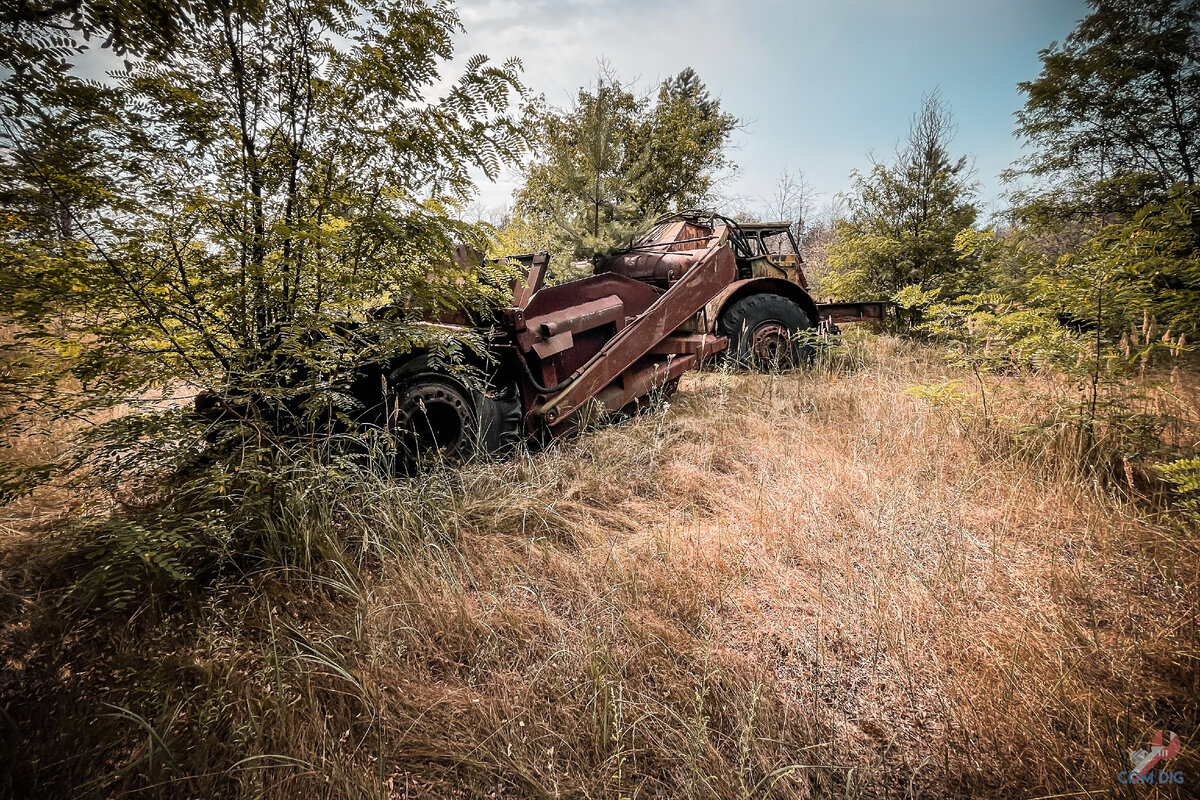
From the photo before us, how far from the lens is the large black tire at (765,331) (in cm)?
498

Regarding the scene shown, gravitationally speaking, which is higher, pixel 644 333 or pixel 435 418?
pixel 644 333

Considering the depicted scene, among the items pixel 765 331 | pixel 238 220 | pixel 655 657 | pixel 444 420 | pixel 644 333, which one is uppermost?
pixel 238 220

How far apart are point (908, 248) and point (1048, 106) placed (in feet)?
9.78

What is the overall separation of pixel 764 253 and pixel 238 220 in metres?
5.96

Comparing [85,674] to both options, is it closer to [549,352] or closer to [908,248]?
[549,352]

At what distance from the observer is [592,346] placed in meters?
3.73

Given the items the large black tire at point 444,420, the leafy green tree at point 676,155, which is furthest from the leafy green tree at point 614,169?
the large black tire at point 444,420

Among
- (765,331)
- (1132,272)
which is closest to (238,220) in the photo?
(1132,272)

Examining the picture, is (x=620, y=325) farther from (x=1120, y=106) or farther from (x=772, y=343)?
(x=1120, y=106)

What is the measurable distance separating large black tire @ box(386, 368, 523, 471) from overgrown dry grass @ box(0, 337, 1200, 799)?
43 cm

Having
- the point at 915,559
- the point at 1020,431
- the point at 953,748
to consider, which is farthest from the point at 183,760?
the point at 1020,431

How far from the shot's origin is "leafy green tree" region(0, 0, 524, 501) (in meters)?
1.34

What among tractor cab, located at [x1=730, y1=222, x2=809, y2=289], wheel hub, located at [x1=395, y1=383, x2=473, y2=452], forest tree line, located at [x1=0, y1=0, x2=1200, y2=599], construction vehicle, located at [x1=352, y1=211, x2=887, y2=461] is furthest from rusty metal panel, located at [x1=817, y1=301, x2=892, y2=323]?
wheel hub, located at [x1=395, y1=383, x2=473, y2=452]

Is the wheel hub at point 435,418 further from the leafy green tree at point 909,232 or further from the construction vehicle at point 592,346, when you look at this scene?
the leafy green tree at point 909,232
